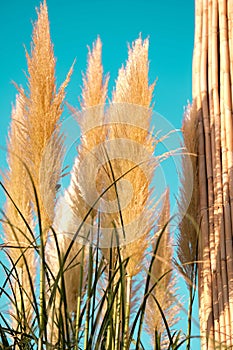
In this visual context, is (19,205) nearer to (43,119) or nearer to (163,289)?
(43,119)

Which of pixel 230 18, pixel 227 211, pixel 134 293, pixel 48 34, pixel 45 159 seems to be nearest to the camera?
pixel 45 159

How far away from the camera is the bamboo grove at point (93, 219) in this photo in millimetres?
2033

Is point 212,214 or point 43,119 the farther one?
point 212,214

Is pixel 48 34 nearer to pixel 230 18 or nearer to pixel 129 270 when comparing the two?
pixel 129 270

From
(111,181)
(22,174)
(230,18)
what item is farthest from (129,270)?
(230,18)

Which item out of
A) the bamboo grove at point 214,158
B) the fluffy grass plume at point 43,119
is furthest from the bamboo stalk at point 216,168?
the fluffy grass plume at point 43,119

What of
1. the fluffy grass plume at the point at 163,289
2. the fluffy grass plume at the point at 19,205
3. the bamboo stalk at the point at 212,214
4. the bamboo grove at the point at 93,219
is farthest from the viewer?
the bamboo stalk at the point at 212,214

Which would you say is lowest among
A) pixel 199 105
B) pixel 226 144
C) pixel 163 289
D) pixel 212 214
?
pixel 163 289

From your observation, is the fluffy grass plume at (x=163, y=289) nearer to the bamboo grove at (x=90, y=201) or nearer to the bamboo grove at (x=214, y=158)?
the bamboo grove at (x=90, y=201)

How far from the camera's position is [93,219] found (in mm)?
2242

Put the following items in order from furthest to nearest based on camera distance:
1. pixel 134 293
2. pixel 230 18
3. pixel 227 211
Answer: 1. pixel 230 18
2. pixel 227 211
3. pixel 134 293

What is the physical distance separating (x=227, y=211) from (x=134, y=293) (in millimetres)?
678

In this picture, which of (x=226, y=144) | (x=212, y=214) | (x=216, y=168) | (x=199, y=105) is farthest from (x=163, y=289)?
(x=199, y=105)

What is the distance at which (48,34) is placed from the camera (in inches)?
86.3
